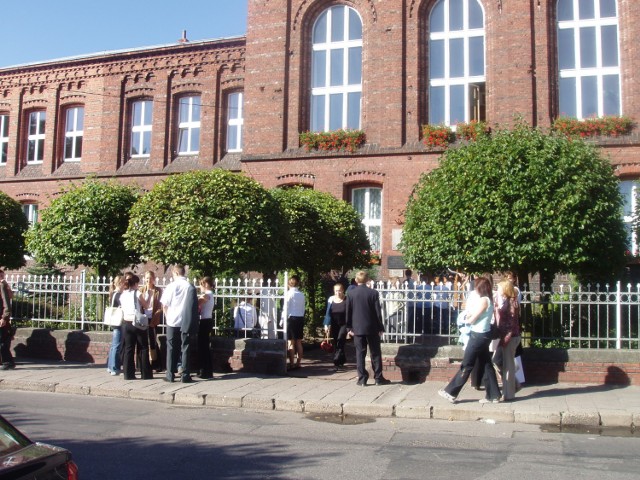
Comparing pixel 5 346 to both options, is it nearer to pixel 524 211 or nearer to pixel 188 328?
pixel 188 328

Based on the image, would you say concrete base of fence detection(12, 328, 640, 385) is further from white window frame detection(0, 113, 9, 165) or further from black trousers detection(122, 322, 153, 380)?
white window frame detection(0, 113, 9, 165)

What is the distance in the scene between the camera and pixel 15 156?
1113 inches

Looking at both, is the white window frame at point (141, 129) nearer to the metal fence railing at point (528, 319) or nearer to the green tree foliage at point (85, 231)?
the green tree foliage at point (85, 231)

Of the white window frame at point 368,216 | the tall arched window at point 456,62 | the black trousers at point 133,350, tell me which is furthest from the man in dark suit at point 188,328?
the tall arched window at point 456,62

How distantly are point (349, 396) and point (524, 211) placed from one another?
16.4 ft

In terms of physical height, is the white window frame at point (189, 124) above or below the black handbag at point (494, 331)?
above

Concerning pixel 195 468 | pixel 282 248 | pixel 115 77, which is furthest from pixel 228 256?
pixel 115 77

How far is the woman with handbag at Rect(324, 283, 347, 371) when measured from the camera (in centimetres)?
1288

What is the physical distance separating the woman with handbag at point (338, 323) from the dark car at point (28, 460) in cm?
957

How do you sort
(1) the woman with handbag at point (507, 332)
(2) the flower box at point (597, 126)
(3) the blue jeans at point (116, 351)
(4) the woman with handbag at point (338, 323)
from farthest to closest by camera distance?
(2) the flower box at point (597, 126), (4) the woman with handbag at point (338, 323), (3) the blue jeans at point (116, 351), (1) the woman with handbag at point (507, 332)

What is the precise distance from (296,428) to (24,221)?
45.8ft

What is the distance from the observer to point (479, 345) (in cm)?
906

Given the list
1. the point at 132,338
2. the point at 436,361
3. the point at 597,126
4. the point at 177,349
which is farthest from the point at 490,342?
the point at 597,126

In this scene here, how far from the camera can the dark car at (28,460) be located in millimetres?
3053
